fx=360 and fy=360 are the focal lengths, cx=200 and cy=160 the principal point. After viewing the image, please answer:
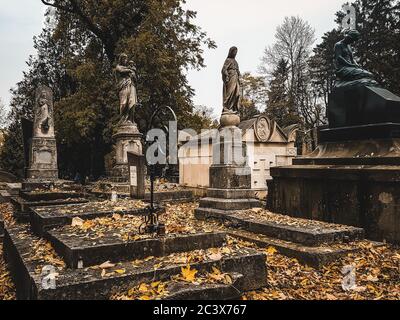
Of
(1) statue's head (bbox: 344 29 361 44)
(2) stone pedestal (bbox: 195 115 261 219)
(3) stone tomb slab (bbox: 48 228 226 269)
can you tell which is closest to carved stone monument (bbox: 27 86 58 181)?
(2) stone pedestal (bbox: 195 115 261 219)

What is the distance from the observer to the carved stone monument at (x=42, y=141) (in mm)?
11156

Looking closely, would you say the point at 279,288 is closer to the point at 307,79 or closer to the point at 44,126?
the point at 44,126

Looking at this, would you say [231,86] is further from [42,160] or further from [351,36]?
[42,160]

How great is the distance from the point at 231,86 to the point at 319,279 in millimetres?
6014

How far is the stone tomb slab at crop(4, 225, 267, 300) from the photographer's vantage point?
10.6 feet

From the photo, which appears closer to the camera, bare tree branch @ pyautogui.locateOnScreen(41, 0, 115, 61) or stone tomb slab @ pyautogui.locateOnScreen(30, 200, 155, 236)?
stone tomb slab @ pyautogui.locateOnScreen(30, 200, 155, 236)

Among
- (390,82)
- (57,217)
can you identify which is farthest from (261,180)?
(390,82)

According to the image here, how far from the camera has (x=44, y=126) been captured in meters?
11.3

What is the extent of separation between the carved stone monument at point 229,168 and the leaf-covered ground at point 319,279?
296 centimetres

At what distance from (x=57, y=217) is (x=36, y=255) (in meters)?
1.13

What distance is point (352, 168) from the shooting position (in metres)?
6.60

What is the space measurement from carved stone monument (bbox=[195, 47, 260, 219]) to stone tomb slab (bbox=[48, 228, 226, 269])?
11.6 ft

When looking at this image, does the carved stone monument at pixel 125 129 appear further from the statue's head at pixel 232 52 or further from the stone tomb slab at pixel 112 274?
the stone tomb slab at pixel 112 274

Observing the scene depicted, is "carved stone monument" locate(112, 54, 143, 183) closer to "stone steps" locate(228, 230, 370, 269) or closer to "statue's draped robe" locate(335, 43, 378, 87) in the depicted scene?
"statue's draped robe" locate(335, 43, 378, 87)
